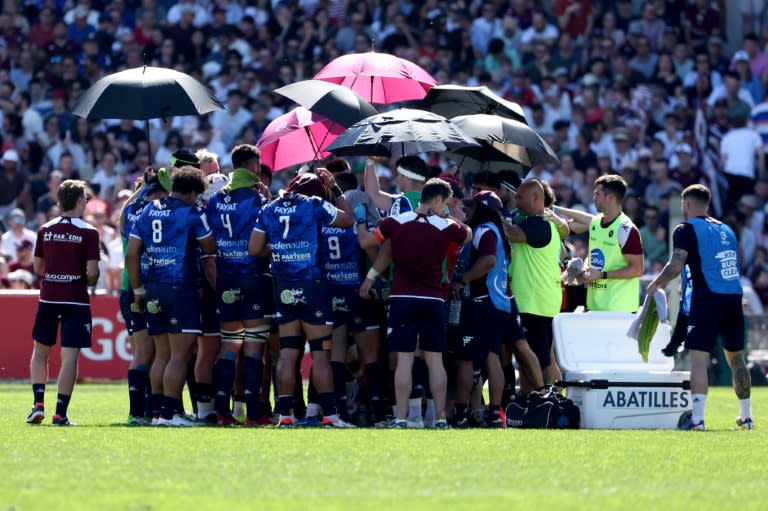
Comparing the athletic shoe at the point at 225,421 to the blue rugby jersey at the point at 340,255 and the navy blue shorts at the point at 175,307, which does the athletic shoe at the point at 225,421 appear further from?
the blue rugby jersey at the point at 340,255

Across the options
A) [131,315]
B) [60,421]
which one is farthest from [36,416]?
[131,315]

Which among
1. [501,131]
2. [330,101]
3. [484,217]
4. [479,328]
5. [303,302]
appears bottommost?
[479,328]

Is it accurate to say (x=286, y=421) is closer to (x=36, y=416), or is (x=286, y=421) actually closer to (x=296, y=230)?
(x=296, y=230)

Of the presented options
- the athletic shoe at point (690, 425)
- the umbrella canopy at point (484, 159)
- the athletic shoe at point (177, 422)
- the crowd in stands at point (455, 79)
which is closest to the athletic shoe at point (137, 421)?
the athletic shoe at point (177, 422)

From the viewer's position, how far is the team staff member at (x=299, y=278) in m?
13.1

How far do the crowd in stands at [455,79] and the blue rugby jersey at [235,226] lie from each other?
9.44 m

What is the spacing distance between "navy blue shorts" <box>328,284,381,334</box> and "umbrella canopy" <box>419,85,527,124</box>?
299cm

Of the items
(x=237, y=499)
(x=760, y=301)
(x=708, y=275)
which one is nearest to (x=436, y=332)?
(x=708, y=275)

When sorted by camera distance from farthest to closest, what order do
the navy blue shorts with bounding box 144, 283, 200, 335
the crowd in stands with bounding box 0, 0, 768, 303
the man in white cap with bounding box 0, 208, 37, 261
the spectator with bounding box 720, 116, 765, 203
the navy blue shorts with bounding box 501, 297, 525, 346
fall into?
1. the spectator with bounding box 720, 116, 765, 203
2. the crowd in stands with bounding box 0, 0, 768, 303
3. the man in white cap with bounding box 0, 208, 37, 261
4. the navy blue shorts with bounding box 501, 297, 525, 346
5. the navy blue shorts with bounding box 144, 283, 200, 335

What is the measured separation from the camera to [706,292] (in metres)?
13.6

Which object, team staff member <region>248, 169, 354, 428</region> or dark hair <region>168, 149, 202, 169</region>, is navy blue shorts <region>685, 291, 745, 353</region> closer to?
team staff member <region>248, 169, 354, 428</region>

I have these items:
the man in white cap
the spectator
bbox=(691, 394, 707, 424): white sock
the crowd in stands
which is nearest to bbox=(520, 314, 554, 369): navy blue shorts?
bbox=(691, 394, 707, 424): white sock

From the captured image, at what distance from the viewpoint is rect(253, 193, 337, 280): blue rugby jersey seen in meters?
13.1

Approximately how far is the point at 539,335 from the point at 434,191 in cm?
217
